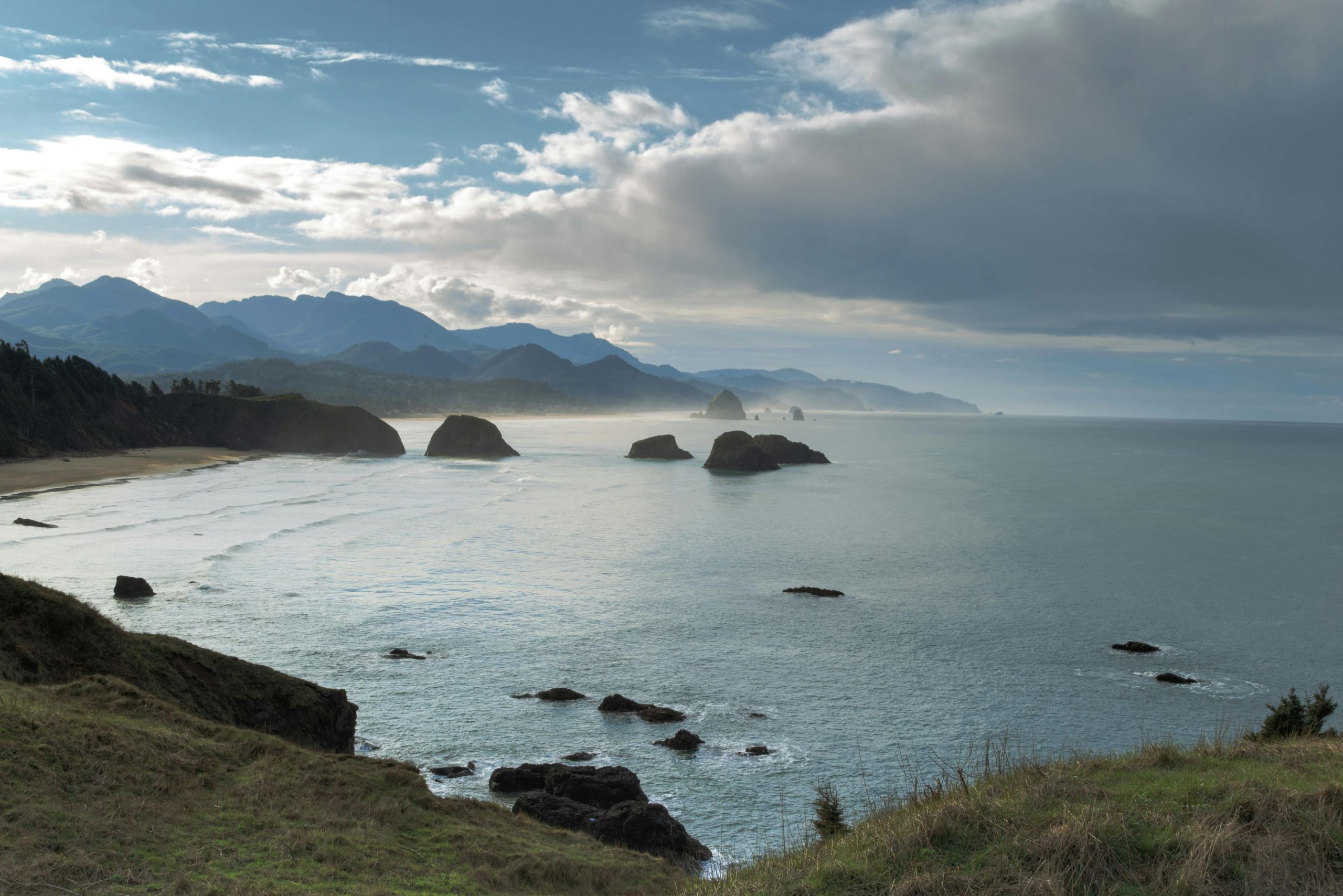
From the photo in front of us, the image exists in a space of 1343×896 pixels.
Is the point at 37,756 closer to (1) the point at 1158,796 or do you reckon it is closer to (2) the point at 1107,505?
(1) the point at 1158,796

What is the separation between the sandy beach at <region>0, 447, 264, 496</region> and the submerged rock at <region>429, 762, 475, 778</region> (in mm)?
77883

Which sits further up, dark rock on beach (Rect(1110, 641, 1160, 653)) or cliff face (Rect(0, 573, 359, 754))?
cliff face (Rect(0, 573, 359, 754))

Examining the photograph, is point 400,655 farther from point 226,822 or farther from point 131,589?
point 226,822

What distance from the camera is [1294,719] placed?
19.1m

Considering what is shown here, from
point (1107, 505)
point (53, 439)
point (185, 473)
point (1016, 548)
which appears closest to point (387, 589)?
point (1016, 548)

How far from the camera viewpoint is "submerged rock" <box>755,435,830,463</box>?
13875cm

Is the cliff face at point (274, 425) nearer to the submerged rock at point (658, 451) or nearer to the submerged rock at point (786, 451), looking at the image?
the submerged rock at point (658, 451)

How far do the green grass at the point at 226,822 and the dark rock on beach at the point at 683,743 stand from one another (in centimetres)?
745

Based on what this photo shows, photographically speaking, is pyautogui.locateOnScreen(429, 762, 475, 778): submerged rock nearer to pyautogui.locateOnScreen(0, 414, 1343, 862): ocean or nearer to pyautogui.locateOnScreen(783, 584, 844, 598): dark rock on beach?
pyautogui.locateOnScreen(0, 414, 1343, 862): ocean

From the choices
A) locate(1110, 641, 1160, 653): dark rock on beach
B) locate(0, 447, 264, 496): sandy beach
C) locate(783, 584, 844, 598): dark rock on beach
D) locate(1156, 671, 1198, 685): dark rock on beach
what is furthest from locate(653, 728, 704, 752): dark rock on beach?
locate(0, 447, 264, 496): sandy beach

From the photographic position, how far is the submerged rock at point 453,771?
2206cm

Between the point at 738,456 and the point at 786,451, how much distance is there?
18.6 meters

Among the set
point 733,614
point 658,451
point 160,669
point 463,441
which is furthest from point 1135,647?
point 463,441

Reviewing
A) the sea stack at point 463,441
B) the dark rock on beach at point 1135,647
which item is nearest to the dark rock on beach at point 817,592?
the dark rock on beach at point 1135,647
